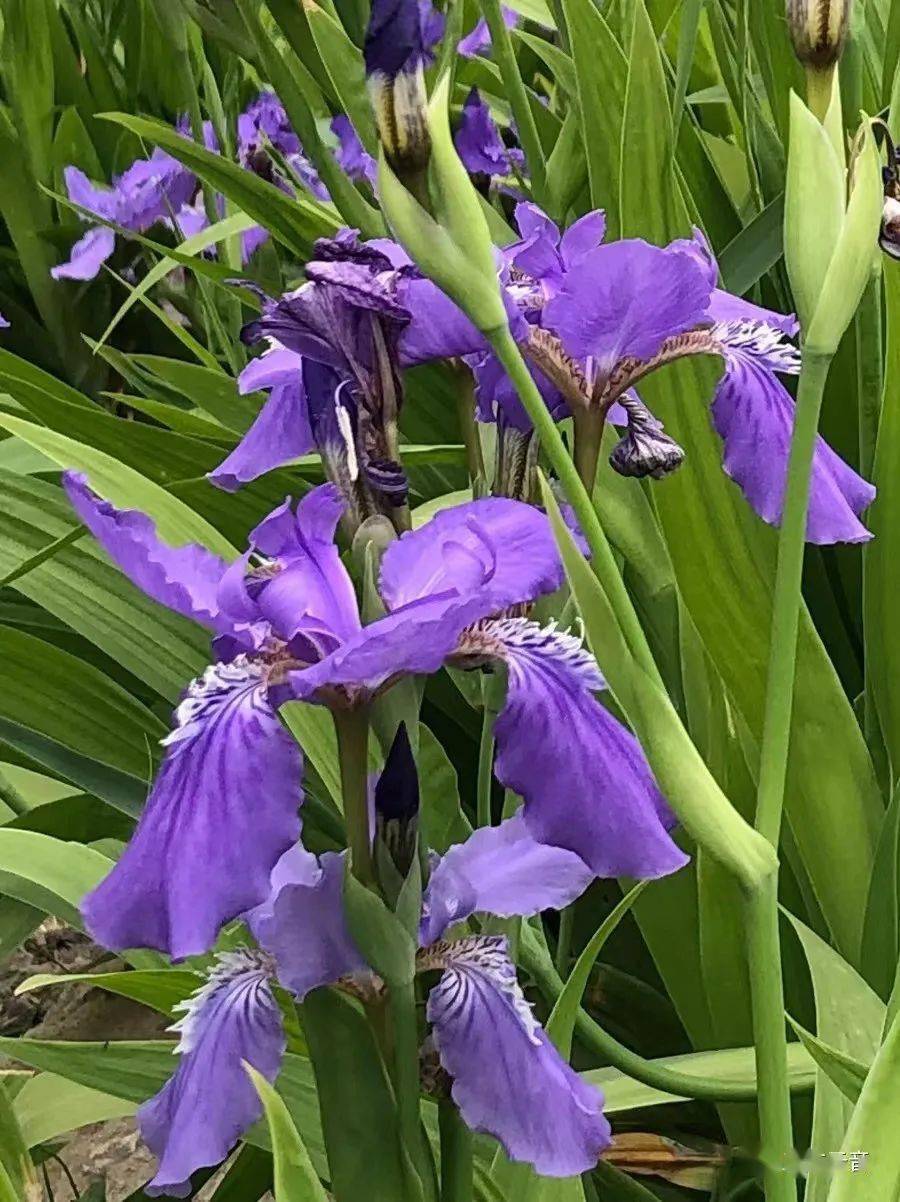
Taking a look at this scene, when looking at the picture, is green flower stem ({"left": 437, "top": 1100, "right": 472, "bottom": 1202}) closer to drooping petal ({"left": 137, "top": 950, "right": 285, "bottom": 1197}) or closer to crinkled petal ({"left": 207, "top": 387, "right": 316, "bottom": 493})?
drooping petal ({"left": 137, "top": 950, "right": 285, "bottom": 1197})

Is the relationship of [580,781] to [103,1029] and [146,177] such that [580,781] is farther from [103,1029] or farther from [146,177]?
[146,177]

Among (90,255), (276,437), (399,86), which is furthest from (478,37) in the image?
(399,86)

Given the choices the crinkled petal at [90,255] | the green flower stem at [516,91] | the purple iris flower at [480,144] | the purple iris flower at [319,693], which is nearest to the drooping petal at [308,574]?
the purple iris flower at [319,693]

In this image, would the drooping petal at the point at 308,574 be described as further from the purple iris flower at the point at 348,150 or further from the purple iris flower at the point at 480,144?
the purple iris flower at the point at 348,150

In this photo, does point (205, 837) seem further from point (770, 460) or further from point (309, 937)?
point (770, 460)

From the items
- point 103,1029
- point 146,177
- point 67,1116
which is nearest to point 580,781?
point 67,1116

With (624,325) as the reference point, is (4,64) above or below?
above
